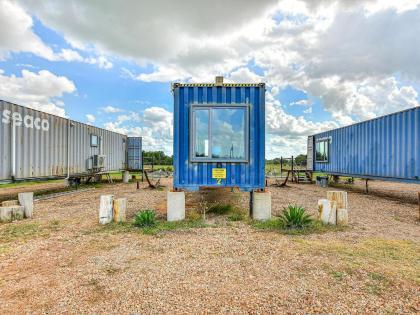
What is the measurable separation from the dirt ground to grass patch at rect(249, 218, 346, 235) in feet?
0.69

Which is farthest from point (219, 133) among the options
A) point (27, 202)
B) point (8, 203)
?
point (8, 203)

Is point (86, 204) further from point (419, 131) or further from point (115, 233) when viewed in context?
point (419, 131)

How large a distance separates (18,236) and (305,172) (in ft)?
64.8

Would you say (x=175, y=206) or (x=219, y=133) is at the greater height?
(x=219, y=133)

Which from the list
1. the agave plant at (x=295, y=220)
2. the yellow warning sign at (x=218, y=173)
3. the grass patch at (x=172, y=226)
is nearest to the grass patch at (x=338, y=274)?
the agave plant at (x=295, y=220)

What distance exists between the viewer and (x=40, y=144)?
39.3 ft

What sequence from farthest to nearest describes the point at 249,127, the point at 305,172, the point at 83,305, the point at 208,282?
the point at 305,172, the point at 249,127, the point at 208,282, the point at 83,305

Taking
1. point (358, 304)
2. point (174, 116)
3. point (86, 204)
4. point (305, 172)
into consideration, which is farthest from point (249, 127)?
point (305, 172)

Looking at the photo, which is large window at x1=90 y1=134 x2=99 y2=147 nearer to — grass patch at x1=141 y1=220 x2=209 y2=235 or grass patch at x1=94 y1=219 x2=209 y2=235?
grass patch at x1=94 y1=219 x2=209 y2=235

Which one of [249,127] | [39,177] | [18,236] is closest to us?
[18,236]

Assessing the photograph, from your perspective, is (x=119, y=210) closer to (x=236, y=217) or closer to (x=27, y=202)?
(x=27, y=202)

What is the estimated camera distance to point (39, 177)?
1195 cm

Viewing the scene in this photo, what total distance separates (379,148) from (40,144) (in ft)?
50.9

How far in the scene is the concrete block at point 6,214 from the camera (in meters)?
7.29
